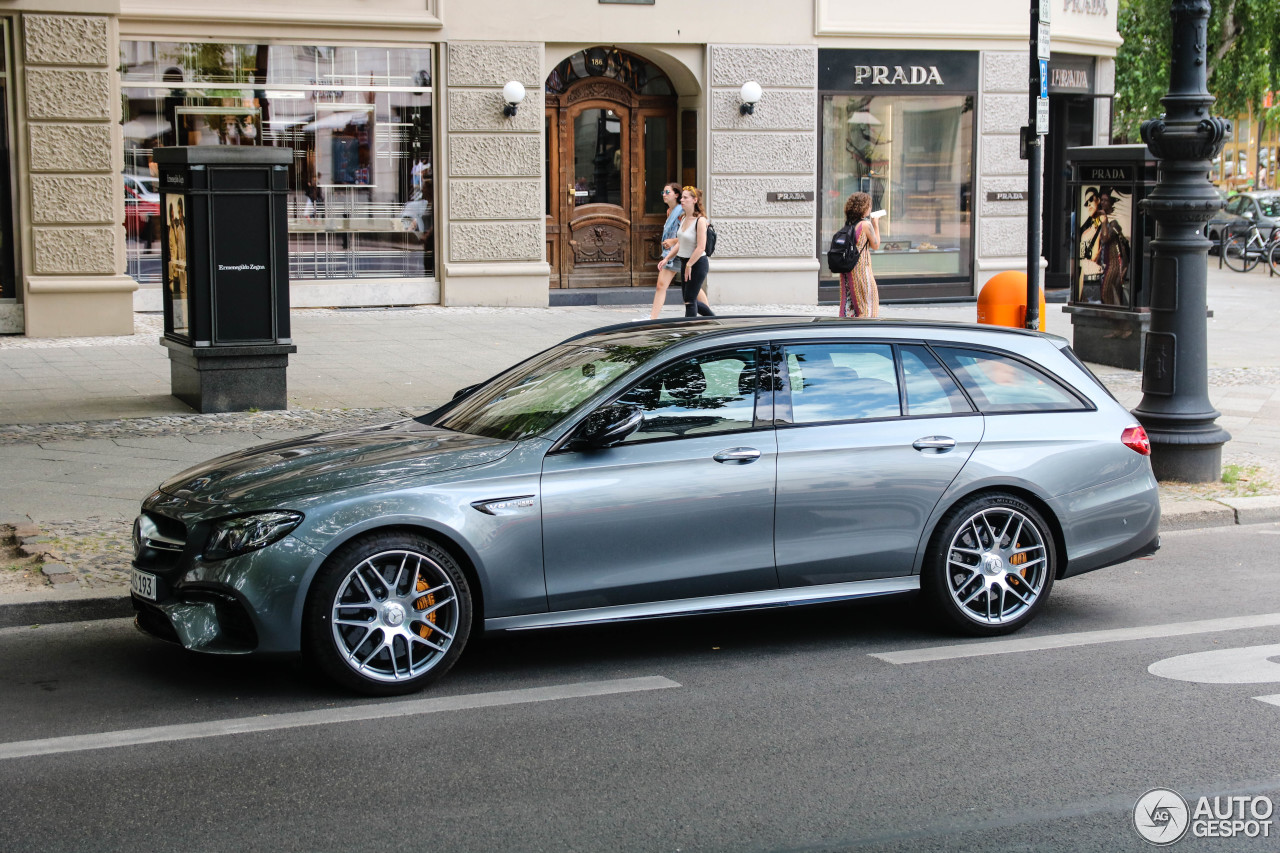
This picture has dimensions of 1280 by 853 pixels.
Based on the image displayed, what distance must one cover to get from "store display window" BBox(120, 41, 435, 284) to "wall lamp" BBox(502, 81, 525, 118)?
0.95 meters

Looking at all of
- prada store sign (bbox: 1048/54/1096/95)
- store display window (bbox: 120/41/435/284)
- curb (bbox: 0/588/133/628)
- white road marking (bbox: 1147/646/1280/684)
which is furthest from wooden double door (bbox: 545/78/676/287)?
white road marking (bbox: 1147/646/1280/684)

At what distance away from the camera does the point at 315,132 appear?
62.5 ft

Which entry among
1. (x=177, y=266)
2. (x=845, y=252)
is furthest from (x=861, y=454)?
(x=845, y=252)

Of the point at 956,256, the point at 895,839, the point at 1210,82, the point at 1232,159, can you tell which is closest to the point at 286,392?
the point at 895,839

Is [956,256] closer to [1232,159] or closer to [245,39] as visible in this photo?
[245,39]

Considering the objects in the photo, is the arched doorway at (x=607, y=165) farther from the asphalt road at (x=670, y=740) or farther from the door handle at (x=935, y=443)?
the door handle at (x=935, y=443)

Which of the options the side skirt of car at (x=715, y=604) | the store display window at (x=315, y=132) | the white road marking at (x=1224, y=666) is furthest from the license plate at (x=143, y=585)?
the store display window at (x=315, y=132)

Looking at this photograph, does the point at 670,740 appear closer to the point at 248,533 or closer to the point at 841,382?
the point at 248,533

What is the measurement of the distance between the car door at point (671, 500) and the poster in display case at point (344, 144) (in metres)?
13.9

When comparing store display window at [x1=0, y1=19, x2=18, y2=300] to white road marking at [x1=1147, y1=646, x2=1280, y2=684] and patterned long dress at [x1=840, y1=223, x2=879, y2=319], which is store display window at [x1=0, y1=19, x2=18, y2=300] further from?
white road marking at [x1=1147, y1=646, x2=1280, y2=684]

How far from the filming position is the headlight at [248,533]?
17.9ft

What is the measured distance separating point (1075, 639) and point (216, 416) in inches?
285

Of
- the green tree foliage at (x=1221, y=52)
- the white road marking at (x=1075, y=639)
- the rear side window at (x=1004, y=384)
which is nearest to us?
the white road marking at (x=1075, y=639)

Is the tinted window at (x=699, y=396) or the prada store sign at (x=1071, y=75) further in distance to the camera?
the prada store sign at (x=1071, y=75)
